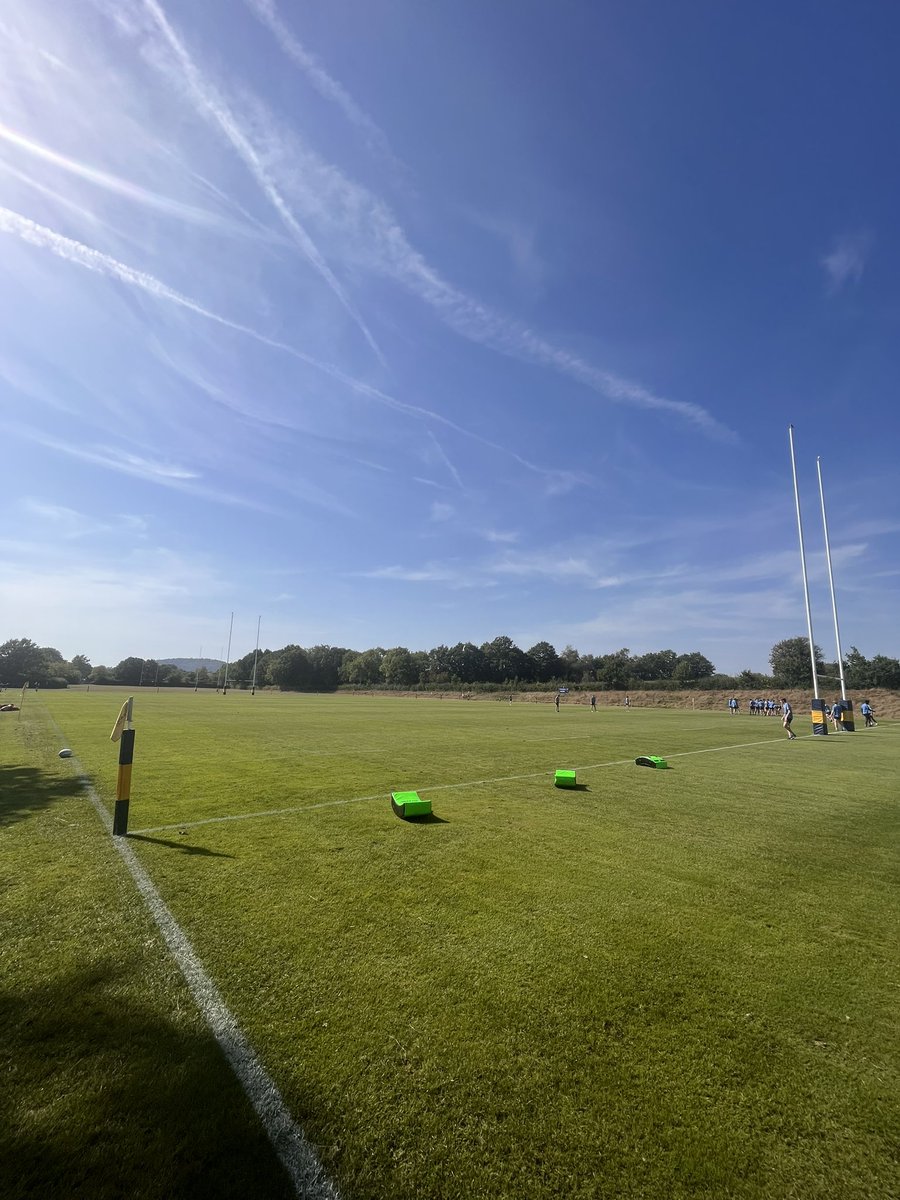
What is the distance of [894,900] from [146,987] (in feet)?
22.6

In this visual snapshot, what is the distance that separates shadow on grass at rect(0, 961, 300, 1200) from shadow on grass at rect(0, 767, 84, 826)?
5.29 meters

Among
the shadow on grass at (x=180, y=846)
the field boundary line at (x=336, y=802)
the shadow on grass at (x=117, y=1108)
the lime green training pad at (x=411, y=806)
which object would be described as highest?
the lime green training pad at (x=411, y=806)

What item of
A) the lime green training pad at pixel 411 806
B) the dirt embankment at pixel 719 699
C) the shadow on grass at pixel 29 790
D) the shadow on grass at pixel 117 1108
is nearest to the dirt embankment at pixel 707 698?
the dirt embankment at pixel 719 699

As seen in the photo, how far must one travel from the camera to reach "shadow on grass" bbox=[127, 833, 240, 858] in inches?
242

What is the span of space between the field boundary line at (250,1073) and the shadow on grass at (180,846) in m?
1.33

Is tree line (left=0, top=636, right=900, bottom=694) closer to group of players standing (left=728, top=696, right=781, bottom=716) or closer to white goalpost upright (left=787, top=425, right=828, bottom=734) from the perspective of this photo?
group of players standing (left=728, top=696, right=781, bottom=716)

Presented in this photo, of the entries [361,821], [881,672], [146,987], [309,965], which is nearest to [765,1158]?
[309,965]

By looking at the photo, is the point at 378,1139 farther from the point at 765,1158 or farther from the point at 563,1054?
the point at 765,1158

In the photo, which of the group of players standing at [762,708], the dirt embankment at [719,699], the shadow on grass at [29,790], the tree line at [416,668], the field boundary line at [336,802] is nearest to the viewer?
the field boundary line at [336,802]

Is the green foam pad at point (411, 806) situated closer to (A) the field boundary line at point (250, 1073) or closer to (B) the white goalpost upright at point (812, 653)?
(A) the field boundary line at point (250, 1073)

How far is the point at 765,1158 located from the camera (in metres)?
2.46

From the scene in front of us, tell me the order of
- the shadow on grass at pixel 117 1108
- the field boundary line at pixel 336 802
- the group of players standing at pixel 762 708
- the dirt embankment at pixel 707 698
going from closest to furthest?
the shadow on grass at pixel 117 1108
the field boundary line at pixel 336 802
the group of players standing at pixel 762 708
the dirt embankment at pixel 707 698

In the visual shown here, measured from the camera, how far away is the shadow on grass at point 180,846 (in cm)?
615

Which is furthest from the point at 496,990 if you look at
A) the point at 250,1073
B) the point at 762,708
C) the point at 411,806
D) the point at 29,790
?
the point at 762,708
